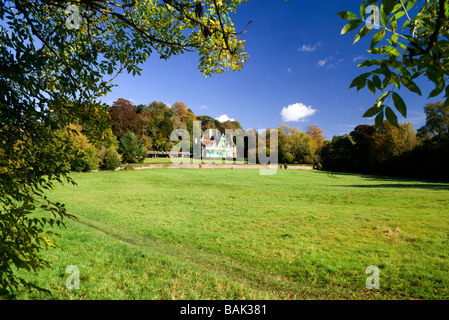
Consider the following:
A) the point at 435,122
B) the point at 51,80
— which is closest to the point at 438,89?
the point at 51,80

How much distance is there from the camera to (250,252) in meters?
7.52

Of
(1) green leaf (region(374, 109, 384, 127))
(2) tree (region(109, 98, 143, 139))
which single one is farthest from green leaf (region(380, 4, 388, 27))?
(2) tree (region(109, 98, 143, 139))

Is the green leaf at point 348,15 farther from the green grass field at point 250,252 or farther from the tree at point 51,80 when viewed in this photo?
the green grass field at point 250,252

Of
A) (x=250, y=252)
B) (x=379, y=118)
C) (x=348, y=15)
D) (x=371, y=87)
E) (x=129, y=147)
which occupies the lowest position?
(x=250, y=252)

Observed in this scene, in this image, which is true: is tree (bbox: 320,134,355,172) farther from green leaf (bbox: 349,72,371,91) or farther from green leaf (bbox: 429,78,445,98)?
green leaf (bbox: 349,72,371,91)

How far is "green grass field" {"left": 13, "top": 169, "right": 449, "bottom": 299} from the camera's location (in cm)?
496

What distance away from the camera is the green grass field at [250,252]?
4.96 m

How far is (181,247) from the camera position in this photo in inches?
317

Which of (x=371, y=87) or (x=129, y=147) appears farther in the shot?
(x=129, y=147)

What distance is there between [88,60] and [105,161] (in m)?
39.4

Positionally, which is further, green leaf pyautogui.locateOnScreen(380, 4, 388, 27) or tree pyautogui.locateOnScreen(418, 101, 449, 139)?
tree pyautogui.locateOnScreen(418, 101, 449, 139)

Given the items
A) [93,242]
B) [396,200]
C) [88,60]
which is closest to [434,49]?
[88,60]

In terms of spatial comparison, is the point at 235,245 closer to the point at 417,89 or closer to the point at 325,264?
the point at 325,264

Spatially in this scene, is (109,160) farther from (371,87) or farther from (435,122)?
(435,122)
